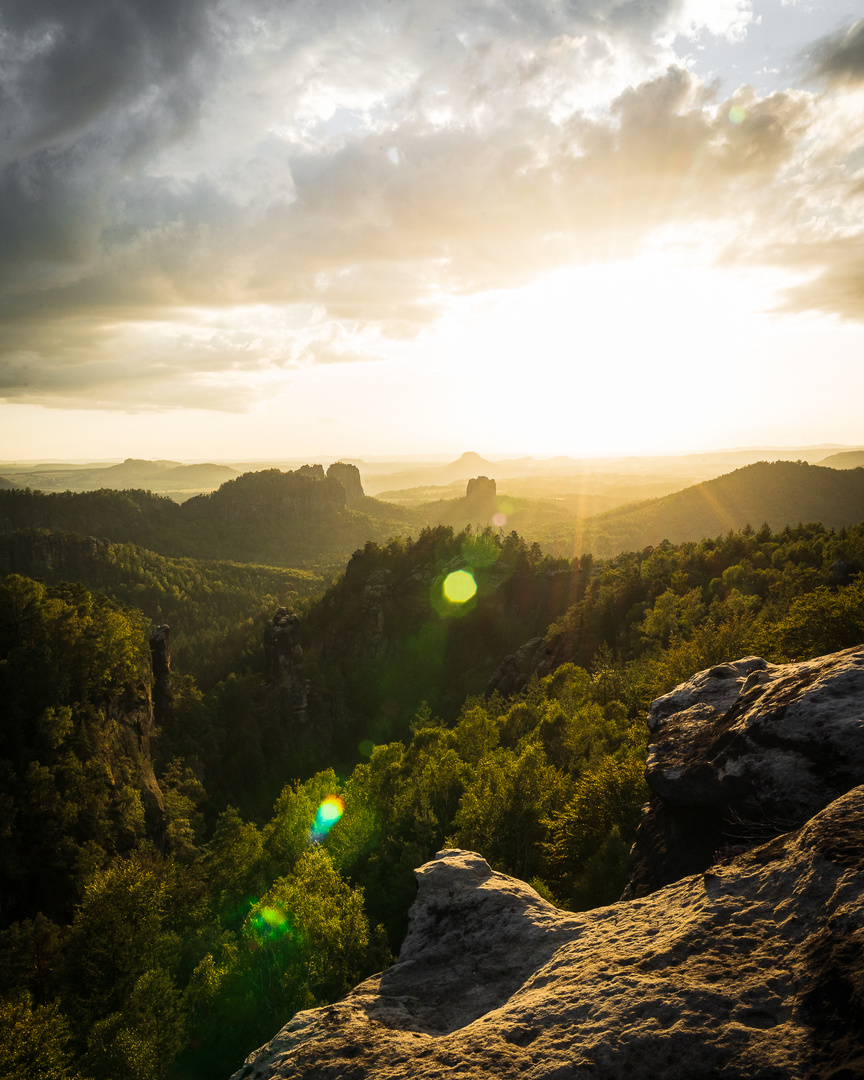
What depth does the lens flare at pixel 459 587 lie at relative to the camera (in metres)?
121

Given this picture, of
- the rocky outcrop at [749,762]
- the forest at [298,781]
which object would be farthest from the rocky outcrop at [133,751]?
the rocky outcrop at [749,762]

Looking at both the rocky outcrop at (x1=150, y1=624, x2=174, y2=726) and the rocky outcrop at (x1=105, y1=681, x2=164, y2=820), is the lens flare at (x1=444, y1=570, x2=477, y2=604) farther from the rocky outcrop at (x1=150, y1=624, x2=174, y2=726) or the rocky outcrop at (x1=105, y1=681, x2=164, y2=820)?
the rocky outcrop at (x1=105, y1=681, x2=164, y2=820)

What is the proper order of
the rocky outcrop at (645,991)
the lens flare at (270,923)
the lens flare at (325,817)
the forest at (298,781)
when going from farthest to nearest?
the lens flare at (325,817), the forest at (298,781), the lens flare at (270,923), the rocky outcrop at (645,991)

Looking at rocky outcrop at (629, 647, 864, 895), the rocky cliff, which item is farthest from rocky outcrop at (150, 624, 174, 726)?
rocky outcrop at (629, 647, 864, 895)

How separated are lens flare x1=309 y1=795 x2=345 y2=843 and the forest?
28cm

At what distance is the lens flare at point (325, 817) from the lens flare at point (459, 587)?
75.7 metres

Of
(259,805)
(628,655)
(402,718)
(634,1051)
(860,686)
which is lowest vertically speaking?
(259,805)

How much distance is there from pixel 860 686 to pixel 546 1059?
11437 mm

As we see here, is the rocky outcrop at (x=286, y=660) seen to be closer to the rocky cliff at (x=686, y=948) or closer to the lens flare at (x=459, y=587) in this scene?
the lens flare at (x=459, y=587)

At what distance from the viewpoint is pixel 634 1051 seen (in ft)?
25.7

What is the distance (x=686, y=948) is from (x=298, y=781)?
59641mm

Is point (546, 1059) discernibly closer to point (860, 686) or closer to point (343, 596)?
point (860, 686)

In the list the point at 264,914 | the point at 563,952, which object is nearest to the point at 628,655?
the point at 264,914

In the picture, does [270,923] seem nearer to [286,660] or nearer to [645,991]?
[645,991]
